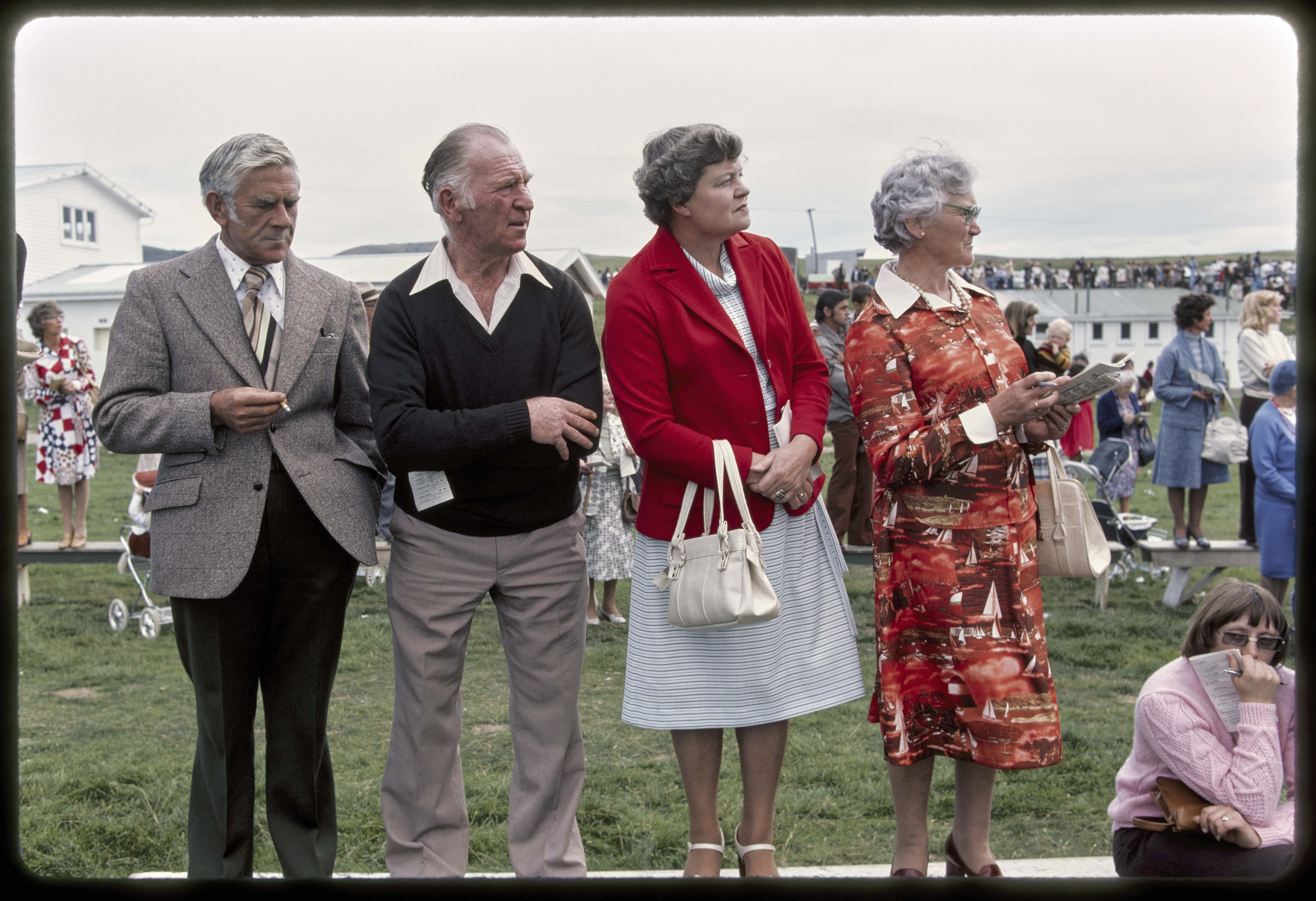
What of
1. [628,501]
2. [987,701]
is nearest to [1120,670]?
[628,501]

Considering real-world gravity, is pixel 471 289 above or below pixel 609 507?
above

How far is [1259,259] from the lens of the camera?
61.0 meters

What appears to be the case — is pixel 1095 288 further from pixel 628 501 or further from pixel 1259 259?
pixel 628 501

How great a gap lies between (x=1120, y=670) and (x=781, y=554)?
4.90 metres

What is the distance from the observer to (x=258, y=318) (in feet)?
10.2

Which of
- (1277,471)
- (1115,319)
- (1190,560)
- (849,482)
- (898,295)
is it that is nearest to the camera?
(898,295)

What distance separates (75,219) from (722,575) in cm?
4055

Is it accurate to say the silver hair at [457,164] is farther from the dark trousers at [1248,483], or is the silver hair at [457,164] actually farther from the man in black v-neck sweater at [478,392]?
the dark trousers at [1248,483]

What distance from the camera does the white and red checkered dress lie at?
1012 centimetres

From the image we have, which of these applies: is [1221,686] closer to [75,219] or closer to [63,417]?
[63,417]

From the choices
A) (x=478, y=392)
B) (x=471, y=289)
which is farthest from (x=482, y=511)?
(x=471, y=289)

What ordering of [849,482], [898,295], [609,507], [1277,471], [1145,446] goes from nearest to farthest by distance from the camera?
1. [898,295]
2. [1277,471]
3. [609,507]
4. [849,482]
5. [1145,446]

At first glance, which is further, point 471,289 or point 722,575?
point 471,289

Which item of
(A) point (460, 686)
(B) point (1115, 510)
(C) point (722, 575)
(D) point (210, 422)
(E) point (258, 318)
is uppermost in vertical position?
(E) point (258, 318)
